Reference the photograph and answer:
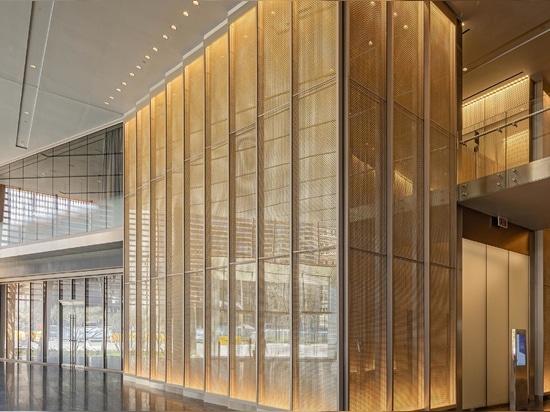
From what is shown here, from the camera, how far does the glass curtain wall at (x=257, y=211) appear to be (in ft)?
27.7

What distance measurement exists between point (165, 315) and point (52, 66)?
6.58 meters

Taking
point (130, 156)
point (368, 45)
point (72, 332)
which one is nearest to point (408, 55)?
point (368, 45)

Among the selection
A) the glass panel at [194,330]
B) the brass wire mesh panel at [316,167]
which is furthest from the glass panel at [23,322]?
the brass wire mesh panel at [316,167]

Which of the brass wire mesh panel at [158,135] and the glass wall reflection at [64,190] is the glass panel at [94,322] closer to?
the glass wall reflection at [64,190]

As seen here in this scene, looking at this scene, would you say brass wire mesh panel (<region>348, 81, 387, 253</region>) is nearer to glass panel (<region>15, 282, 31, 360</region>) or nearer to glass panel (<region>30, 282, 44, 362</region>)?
glass panel (<region>30, 282, 44, 362</region>)

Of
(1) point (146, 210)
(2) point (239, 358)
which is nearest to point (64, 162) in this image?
(1) point (146, 210)

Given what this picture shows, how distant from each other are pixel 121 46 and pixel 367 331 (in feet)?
26.6

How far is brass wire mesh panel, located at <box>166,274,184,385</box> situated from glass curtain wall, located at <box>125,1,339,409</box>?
4 centimetres

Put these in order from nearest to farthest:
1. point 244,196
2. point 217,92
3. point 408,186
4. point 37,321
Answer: point 408,186, point 244,196, point 217,92, point 37,321

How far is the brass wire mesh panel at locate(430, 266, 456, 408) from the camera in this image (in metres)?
9.60

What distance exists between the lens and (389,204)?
29.5 ft

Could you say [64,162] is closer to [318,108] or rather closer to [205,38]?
[205,38]

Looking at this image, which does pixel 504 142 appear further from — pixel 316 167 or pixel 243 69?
pixel 243 69

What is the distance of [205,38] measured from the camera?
38.1ft
